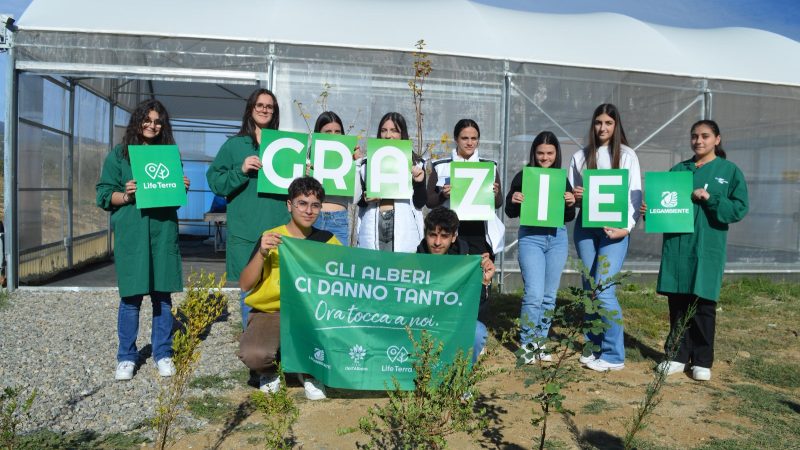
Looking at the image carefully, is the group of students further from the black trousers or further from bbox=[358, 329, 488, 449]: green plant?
bbox=[358, 329, 488, 449]: green plant

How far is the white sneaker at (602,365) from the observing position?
5113mm

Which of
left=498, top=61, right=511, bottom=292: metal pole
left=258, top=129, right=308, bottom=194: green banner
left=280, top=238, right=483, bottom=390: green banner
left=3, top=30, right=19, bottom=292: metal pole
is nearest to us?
left=280, top=238, right=483, bottom=390: green banner

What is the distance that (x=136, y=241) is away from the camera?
14.8 feet

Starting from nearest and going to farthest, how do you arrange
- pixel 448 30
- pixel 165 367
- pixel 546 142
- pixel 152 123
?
1. pixel 152 123
2. pixel 165 367
3. pixel 546 142
4. pixel 448 30

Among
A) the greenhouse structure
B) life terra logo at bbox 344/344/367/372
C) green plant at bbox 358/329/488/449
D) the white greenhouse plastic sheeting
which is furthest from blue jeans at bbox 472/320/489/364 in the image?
the white greenhouse plastic sheeting

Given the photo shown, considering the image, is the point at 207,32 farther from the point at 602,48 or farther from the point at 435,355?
the point at 435,355

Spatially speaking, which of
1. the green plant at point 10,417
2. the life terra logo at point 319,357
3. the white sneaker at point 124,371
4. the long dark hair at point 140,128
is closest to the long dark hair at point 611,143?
the life terra logo at point 319,357

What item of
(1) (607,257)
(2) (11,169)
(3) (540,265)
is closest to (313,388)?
(3) (540,265)

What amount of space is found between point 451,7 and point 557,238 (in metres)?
5.79

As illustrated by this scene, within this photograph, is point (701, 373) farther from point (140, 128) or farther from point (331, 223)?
point (140, 128)

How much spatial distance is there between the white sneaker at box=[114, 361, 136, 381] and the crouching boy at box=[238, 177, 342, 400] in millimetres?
1036

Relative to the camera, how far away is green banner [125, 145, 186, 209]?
438 cm

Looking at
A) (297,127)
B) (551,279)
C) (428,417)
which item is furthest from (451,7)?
(428,417)

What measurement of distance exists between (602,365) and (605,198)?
1323 mm
